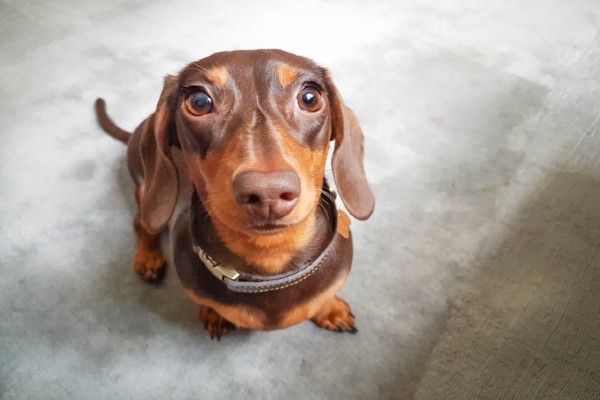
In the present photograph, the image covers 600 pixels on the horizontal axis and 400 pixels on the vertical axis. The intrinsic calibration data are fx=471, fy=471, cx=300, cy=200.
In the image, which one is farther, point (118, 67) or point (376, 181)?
point (118, 67)

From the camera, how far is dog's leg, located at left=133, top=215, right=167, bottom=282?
2137mm

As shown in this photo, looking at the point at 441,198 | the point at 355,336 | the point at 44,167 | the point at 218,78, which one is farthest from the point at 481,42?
the point at 44,167

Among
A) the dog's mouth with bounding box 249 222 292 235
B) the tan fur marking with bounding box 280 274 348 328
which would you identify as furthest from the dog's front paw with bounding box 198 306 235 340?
the dog's mouth with bounding box 249 222 292 235

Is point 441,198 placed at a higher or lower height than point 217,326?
higher

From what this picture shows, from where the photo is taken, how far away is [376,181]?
2514 millimetres

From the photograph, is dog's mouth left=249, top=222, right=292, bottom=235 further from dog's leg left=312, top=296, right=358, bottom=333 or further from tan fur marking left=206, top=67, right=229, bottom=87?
dog's leg left=312, top=296, right=358, bottom=333

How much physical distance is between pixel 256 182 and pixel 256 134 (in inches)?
8.5

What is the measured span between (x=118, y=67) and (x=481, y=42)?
8.61 ft

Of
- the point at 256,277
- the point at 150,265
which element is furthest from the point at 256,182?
the point at 150,265

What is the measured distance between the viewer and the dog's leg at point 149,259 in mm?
2137

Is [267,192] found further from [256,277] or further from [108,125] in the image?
[108,125]

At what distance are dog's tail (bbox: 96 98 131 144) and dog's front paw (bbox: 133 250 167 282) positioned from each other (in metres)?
0.80

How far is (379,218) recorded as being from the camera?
235 centimetres

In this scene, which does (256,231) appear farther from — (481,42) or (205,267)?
(481,42)
